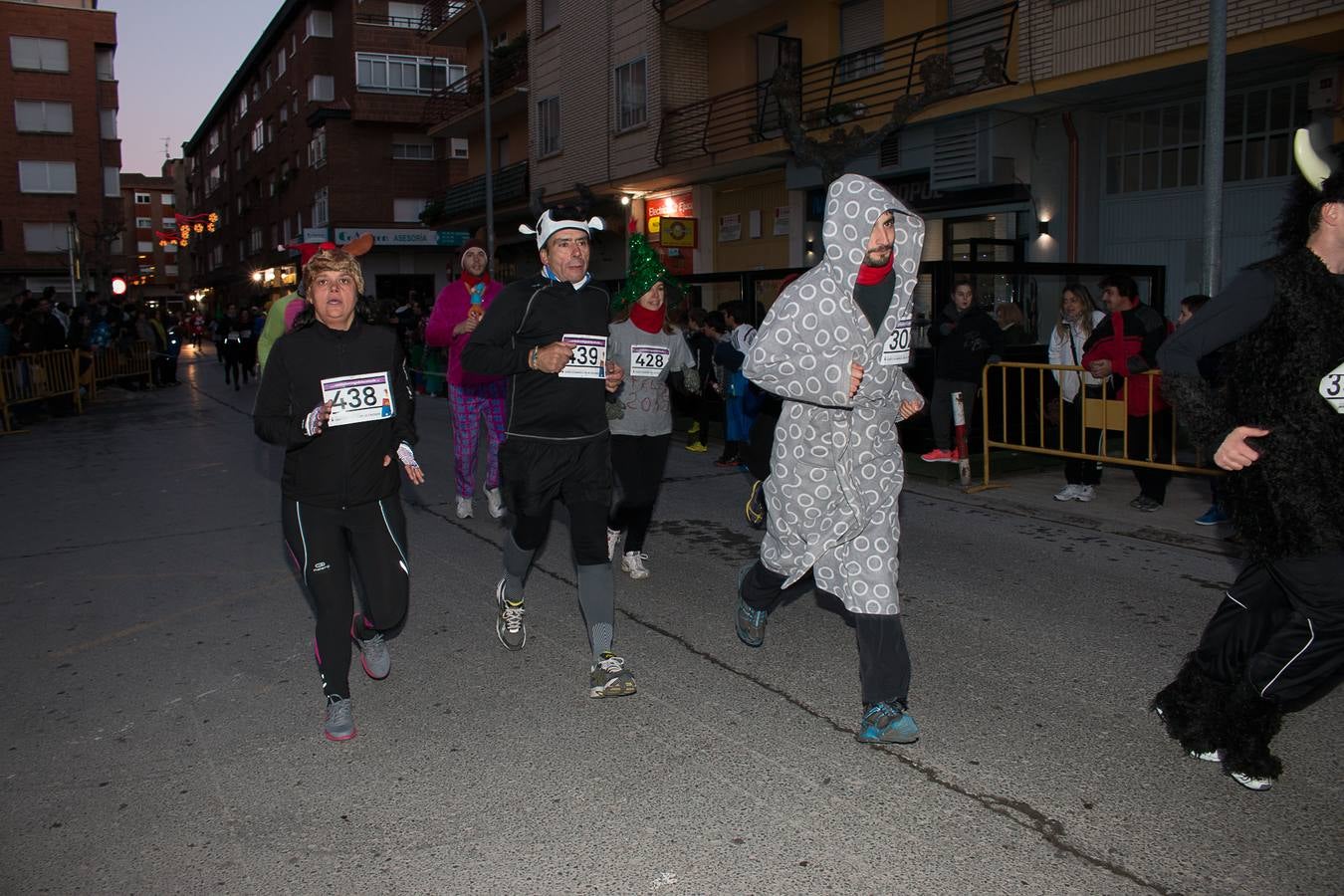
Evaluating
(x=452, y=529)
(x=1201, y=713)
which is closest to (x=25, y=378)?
(x=452, y=529)

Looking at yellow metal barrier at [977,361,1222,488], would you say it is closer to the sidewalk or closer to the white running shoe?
the sidewalk

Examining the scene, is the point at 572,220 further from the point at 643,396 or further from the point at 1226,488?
the point at 1226,488

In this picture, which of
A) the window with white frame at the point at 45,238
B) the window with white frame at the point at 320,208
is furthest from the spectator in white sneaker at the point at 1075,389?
the window with white frame at the point at 45,238

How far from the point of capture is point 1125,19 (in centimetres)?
1338

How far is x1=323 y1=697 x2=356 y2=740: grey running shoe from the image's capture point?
4.23 m

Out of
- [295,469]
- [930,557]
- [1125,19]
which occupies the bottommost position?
[930,557]

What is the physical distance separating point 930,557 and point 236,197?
221 ft

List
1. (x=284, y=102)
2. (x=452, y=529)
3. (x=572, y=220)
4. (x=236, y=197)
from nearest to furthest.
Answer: (x=572, y=220) → (x=452, y=529) → (x=284, y=102) → (x=236, y=197)

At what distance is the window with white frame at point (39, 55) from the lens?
5000 cm

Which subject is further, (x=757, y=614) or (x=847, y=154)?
(x=847, y=154)

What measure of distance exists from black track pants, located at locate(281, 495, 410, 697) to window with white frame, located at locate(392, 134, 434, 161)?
144 feet

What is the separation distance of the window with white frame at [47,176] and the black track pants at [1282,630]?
56944 millimetres

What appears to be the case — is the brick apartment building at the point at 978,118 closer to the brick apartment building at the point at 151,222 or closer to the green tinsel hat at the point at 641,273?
the green tinsel hat at the point at 641,273

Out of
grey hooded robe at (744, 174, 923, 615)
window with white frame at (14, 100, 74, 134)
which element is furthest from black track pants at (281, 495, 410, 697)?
window with white frame at (14, 100, 74, 134)
